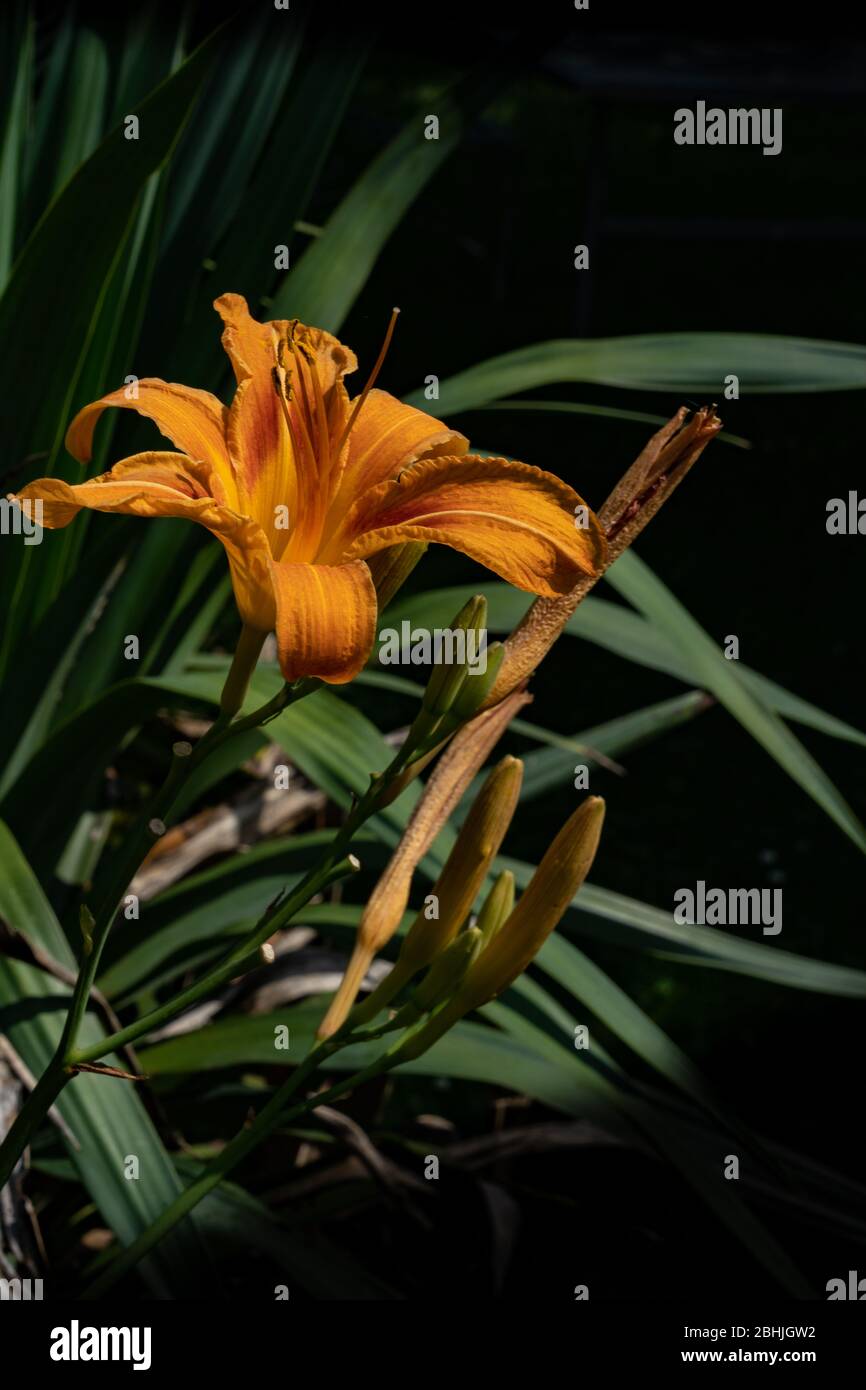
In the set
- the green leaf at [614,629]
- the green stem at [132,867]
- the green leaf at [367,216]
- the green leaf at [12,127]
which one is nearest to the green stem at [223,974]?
the green stem at [132,867]

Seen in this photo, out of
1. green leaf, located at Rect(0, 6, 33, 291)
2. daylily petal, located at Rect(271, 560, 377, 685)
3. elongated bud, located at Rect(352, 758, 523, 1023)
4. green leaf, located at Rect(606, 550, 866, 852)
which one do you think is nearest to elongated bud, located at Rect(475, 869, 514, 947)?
elongated bud, located at Rect(352, 758, 523, 1023)

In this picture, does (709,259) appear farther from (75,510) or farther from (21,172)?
(75,510)

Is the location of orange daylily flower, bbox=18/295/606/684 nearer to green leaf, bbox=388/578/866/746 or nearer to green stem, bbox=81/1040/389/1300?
green stem, bbox=81/1040/389/1300

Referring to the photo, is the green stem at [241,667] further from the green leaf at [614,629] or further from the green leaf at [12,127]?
the green leaf at [12,127]

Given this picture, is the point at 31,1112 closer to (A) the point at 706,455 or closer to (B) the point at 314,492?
(B) the point at 314,492

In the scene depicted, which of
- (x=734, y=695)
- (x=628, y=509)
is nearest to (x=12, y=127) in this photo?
(x=734, y=695)
